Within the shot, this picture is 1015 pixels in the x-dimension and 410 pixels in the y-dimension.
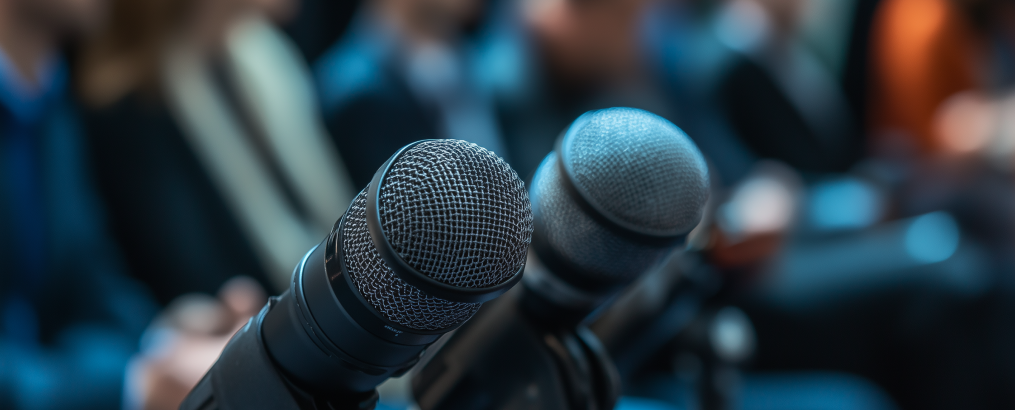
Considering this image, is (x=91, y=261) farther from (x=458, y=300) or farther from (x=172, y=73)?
(x=458, y=300)

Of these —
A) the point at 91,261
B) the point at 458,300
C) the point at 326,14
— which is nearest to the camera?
the point at 458,300

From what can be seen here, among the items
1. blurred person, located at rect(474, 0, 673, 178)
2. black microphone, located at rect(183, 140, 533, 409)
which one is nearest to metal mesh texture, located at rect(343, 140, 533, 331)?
black microphone, located at rect(183, 140, 533, 409)

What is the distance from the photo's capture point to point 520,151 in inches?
54.2

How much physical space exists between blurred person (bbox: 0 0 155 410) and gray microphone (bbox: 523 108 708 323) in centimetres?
85

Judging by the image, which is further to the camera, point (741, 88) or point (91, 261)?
point (741, 88)

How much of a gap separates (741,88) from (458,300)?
1420 millimetres

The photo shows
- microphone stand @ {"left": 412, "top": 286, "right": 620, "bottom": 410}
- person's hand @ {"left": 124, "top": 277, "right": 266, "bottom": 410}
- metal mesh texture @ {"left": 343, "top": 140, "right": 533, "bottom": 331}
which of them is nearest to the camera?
metal mesh texture @ {"left": 343, "top": 140, "right": 533, "bottom": 331}

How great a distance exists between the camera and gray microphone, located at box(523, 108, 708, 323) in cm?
30

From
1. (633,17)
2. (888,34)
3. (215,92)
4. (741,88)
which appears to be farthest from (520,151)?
(888,34)

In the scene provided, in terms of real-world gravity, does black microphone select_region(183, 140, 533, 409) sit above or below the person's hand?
above

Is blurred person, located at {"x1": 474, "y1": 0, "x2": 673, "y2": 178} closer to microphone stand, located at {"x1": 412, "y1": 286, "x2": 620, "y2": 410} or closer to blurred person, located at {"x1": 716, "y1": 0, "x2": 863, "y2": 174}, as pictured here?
blurred person, located at {"x1": 716, "y1": 0, "x2": 863, "y2": 174}

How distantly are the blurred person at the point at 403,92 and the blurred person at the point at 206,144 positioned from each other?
66mm

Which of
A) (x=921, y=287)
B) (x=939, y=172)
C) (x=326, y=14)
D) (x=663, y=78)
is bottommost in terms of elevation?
(x=921, y=287)

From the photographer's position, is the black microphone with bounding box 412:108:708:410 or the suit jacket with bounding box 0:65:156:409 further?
the suit jacket with bounding box 0:65:156:409
